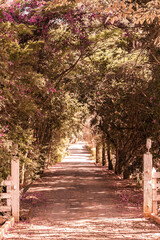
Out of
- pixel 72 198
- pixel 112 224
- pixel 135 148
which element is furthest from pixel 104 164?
pixel 112 224

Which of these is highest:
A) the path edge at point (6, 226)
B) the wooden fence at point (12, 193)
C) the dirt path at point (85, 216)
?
the wooden fence at point (12, 193)

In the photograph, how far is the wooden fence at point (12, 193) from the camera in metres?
9.23

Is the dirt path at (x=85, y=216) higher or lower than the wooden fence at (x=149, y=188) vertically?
lower

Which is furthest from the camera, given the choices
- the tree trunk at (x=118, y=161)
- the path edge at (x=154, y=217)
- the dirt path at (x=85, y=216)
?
the tree trunk at (x=118, y=161)

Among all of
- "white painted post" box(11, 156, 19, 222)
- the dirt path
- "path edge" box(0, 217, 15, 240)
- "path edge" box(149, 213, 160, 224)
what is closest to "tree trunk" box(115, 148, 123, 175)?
the dirt path

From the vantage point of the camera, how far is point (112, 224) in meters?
8.91

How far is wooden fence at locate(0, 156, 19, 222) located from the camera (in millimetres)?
9234

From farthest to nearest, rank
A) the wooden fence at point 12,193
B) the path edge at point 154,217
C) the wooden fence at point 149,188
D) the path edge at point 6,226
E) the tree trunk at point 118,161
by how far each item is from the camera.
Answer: the tree trunk at point 118,161 < the wooden fence at point 149,188 < the wooden fence at point 12,193 < the path edge at point 154,217 < the path edge at point 6,226

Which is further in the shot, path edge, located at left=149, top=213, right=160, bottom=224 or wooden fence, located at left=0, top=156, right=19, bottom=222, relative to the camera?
wooden fence, located at left=0, top=156, right=19, bottom=222

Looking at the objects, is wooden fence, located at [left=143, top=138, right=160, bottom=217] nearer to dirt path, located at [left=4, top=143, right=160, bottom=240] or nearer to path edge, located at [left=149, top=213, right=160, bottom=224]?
path edge, located at [left=149, top=213, right=160, bottom=224]

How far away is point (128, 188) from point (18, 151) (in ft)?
29.3

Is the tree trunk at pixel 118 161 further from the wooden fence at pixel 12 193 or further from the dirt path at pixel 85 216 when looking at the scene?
the wooden fence at pixel 12 193

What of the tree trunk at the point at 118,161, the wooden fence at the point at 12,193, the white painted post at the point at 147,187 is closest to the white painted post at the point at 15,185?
the wooden fence at the point at 12,193

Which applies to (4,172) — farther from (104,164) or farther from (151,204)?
(104,164)
